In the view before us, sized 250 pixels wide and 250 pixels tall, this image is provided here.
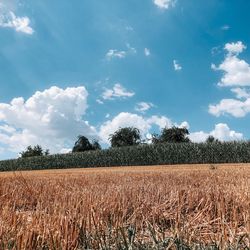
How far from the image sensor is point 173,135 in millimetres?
74000

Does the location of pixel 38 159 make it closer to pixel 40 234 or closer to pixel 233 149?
pixel 233 149

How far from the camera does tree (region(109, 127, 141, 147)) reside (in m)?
79.0

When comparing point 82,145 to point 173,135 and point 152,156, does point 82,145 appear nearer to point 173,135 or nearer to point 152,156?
point 173,135

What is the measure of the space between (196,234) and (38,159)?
62838mm

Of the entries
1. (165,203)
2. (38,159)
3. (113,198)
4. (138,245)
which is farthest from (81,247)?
(38,159)

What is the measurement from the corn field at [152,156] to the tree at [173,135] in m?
18.0

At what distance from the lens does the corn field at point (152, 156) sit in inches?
1992

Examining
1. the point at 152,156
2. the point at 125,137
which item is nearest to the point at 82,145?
the point at 125,137

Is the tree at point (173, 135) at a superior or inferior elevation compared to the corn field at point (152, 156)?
superior

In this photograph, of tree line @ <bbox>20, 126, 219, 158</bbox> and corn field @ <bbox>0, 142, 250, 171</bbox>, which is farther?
tree line @ <bbox>20, 126, 219, 158</bbox>

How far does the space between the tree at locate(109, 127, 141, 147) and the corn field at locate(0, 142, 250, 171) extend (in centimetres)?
1760

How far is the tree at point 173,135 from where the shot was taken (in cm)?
7400

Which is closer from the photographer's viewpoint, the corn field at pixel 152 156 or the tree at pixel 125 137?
the corn field at pixel 152 156

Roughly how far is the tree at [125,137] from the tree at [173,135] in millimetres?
4903
